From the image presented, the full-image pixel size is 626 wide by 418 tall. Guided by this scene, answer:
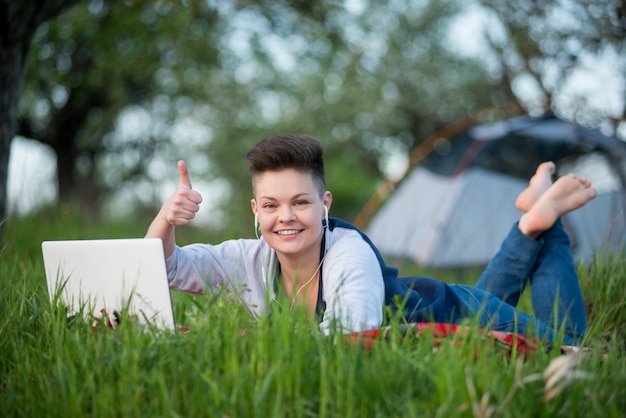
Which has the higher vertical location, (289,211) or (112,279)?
(289,211)

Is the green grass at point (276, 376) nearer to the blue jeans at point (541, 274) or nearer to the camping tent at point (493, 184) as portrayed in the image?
the blue jeans at point (541, 274)

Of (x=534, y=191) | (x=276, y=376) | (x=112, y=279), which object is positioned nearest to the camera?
(x=276, y=376)

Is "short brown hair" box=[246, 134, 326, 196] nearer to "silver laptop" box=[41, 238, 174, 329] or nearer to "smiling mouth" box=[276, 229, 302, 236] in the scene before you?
"smiling mouth" box=[276, 229, 302, 236]

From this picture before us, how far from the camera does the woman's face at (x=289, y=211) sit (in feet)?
8.13

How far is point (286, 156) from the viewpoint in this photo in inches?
99.0

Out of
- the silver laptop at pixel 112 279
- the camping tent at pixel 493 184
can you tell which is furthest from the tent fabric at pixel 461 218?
the silver laptop at pixel 112 279

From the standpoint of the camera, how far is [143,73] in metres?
11.0

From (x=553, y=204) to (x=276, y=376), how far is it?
1.93 m

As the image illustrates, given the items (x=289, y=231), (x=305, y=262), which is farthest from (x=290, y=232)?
(x=305, y=262)

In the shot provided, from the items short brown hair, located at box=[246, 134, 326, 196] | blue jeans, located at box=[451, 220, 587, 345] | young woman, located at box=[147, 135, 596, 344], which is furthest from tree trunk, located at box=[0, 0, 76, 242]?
blue jeans, located at box=[451, 220, 587, 345]

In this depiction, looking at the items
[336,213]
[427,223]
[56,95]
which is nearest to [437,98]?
[336,213]

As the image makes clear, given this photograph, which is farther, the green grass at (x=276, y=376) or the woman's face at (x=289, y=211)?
the woman's face at (x=289, y=211)

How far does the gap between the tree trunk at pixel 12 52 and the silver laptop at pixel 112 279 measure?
2.29 metres

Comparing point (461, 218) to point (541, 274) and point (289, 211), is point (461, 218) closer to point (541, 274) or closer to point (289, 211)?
point (541, 274)
